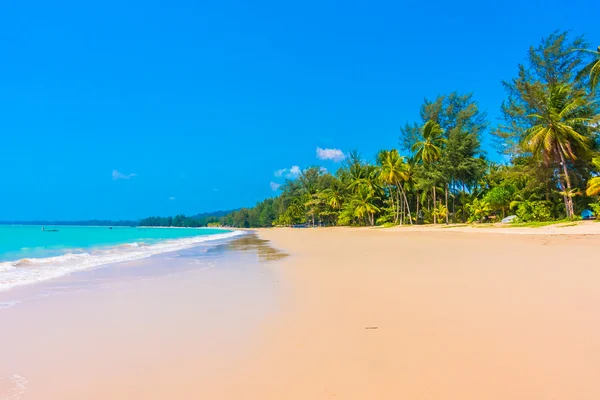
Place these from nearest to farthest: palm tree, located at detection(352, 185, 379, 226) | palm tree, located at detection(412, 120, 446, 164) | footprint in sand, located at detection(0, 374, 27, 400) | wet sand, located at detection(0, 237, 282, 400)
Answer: footprint in sand, located at detection(0, 374, 27, 400) < wet sand, located at detection(0, 237, 282, 400) < palm tree, located at detection(412, 120, 446, 164) < palm tree, located at detection(352, 185, 379, 226)

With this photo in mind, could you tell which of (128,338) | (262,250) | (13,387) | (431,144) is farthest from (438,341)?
(431,144)

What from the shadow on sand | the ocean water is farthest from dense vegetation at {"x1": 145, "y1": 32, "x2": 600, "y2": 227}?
the ocean water

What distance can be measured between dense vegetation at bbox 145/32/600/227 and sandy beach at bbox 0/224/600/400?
65.9ft

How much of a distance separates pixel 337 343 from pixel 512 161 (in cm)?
3063

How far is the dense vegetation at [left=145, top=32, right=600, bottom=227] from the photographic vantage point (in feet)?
73.5

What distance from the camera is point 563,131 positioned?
21.4 meters

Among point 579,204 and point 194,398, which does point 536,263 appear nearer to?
point 194,398

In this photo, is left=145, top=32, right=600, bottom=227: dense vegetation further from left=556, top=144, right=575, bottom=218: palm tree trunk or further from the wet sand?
the wet sand

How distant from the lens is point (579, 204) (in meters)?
23.6

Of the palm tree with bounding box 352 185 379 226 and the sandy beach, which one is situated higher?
the palm tree with bounding box 352 185 379 226

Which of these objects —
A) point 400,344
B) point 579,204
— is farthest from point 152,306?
Result: point 579,204

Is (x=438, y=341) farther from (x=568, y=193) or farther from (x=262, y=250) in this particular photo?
(x=568, y=193)

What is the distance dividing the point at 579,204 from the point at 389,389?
2832 centimetres

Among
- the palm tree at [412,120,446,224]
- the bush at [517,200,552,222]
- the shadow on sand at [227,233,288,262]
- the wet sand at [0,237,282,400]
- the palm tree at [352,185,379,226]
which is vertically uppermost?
the palm tree at [412,120,446,224]
